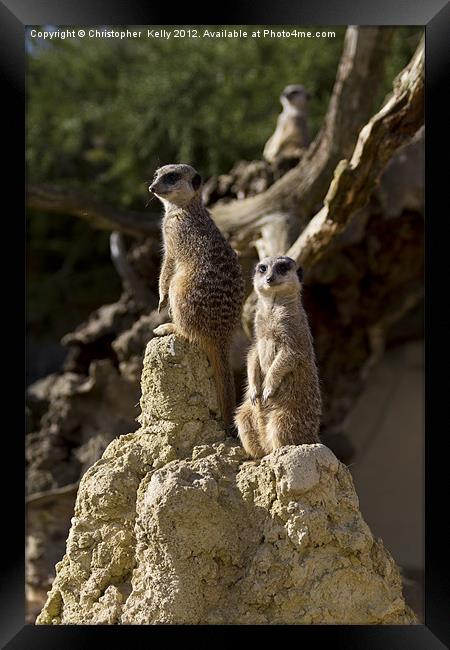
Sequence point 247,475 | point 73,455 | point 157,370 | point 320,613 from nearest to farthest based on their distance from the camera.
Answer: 1. point 320,613
2. point 247,475
3. point 157,370
4. point 73,455

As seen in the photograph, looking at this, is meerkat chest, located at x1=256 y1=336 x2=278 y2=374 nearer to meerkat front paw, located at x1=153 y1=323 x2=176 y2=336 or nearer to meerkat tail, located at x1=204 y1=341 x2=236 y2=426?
meerkat tail, located at x1=204 y1=341 x2=236 y2=426

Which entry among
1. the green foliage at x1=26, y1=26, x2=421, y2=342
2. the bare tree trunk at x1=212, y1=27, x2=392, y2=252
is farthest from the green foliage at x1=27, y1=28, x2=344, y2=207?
the bare tree trunk at x1=212, y1=27, x2=392, y2=252

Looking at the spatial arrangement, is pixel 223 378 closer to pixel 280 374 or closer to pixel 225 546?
pixel 280 374

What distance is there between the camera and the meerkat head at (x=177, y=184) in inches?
154

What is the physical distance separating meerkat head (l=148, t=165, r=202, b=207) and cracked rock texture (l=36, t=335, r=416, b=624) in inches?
45.9

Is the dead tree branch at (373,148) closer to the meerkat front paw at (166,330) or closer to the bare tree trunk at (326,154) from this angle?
the bare tree trunk at (326,154)

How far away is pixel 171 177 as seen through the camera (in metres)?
3.94

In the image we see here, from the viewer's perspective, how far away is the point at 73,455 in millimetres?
6566

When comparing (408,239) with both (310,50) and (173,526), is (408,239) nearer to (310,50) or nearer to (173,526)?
(310,50)

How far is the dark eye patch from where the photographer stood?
12.9 ft
